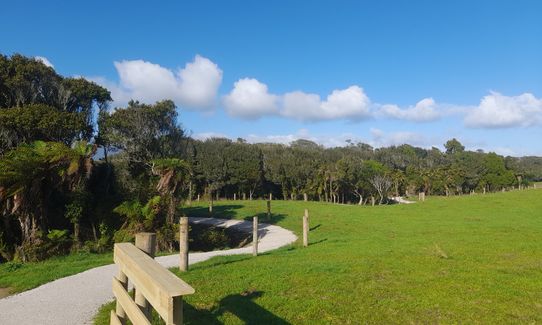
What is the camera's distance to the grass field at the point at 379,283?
789cm

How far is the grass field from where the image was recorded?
7887 millimetres

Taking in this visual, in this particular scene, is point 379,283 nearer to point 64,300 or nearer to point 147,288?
point 64,300

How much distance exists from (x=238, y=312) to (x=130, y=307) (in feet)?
14.0

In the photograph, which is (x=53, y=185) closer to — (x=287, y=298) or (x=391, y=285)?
(x=287, y=298)

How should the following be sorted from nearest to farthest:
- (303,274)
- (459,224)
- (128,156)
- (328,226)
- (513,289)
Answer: (513,289) → (303,274) → (459,224) → (328,226) → (128,156)

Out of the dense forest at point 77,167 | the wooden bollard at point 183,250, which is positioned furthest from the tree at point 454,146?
the wooden bollard at point 183,250

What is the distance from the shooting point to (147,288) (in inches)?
138

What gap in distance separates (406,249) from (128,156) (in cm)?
2330

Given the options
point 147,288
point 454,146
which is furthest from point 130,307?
point 454,146

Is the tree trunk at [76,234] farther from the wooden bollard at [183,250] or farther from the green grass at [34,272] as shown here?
the wooden bollard at [183,250]

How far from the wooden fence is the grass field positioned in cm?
301

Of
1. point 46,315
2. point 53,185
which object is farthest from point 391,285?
point 53,185

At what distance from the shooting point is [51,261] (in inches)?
613

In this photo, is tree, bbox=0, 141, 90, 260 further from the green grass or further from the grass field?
the grass field
